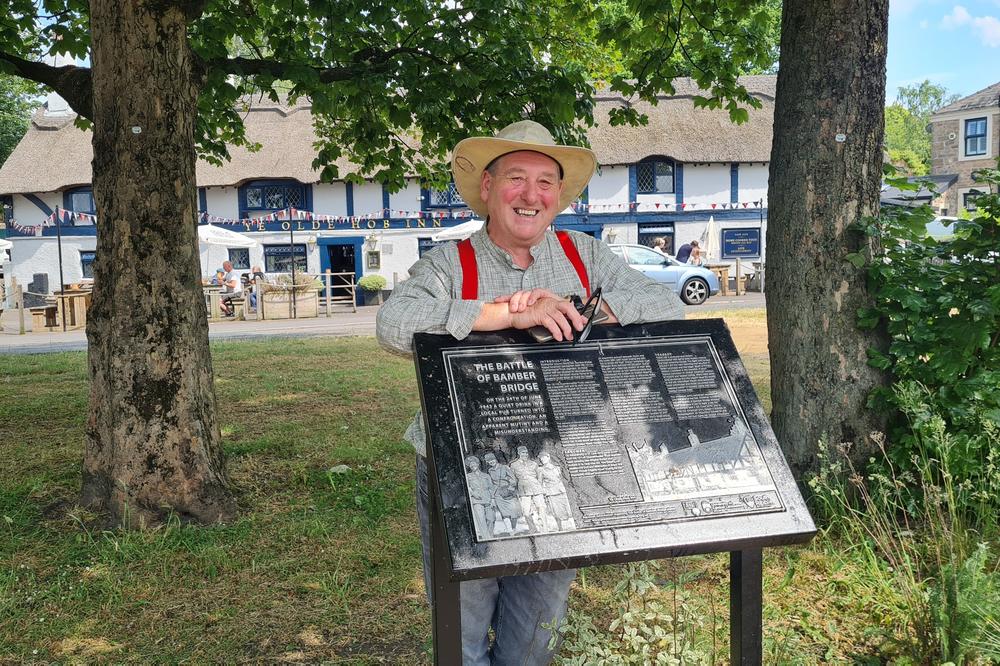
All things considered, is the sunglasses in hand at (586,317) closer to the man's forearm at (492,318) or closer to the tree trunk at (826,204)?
the man's forearm at (492,318)

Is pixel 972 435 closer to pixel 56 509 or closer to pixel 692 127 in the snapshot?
pixel 56 509

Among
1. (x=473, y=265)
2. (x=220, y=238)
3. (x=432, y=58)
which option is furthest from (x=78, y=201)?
(x=473, y=265)

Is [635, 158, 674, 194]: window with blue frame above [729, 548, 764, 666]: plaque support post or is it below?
above

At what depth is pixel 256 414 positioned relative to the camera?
23.5 ft

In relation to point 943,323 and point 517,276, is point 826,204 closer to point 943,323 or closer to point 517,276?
point 943,323

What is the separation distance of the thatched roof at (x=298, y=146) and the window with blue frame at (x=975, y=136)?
11436 millimetres

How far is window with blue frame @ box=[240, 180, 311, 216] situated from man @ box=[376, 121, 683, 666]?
85.4 ft

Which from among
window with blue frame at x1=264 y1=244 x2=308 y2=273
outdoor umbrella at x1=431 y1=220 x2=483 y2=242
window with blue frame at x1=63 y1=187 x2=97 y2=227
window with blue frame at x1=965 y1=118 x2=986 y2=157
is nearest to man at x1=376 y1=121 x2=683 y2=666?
outdoor umbrella at x1=431 y1=220 x2=483 y2=242

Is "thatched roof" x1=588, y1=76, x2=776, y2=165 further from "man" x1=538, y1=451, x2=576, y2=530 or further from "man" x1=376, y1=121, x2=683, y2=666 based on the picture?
"man" x1=538, y1=451, x2=576, y2=530

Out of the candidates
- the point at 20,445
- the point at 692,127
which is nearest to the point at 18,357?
the point at 20,445

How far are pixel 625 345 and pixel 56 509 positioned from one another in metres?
3.80

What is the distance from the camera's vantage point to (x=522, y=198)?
7.87ft

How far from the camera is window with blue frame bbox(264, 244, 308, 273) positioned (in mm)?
27203

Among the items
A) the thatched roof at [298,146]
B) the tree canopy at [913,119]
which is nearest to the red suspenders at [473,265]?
the thatched roof at [298,146]
